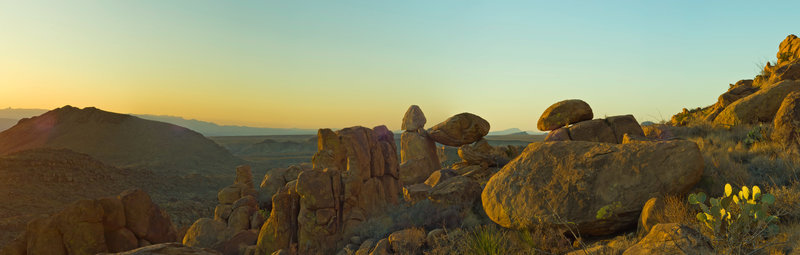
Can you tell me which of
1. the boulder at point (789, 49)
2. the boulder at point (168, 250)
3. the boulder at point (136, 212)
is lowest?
the boulder at point (136, 212)

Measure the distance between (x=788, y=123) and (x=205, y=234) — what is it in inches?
782

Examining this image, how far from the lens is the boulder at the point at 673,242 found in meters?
4.20

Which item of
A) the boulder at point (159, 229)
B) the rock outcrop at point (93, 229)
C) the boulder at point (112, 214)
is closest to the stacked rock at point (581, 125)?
the boulder at point (159, 229)

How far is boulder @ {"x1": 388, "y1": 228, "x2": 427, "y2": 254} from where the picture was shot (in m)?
7.88

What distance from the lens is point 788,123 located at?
31.5 feet

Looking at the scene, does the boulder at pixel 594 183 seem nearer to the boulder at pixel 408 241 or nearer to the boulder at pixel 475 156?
the boulder at pixel 408 241

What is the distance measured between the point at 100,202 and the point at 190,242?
4019mm

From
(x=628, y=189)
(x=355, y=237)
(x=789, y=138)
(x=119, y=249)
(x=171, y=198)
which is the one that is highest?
(x=789, y=138)

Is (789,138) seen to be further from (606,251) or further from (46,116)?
(46,116)

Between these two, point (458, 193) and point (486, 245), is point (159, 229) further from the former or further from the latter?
point (486, 245)

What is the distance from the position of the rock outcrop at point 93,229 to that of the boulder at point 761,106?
69.8ft

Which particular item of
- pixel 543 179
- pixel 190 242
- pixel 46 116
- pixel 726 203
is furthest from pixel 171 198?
pixel 46 116

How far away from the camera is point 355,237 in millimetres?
10789

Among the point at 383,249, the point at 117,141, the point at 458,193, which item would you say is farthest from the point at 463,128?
the point at 117,141
